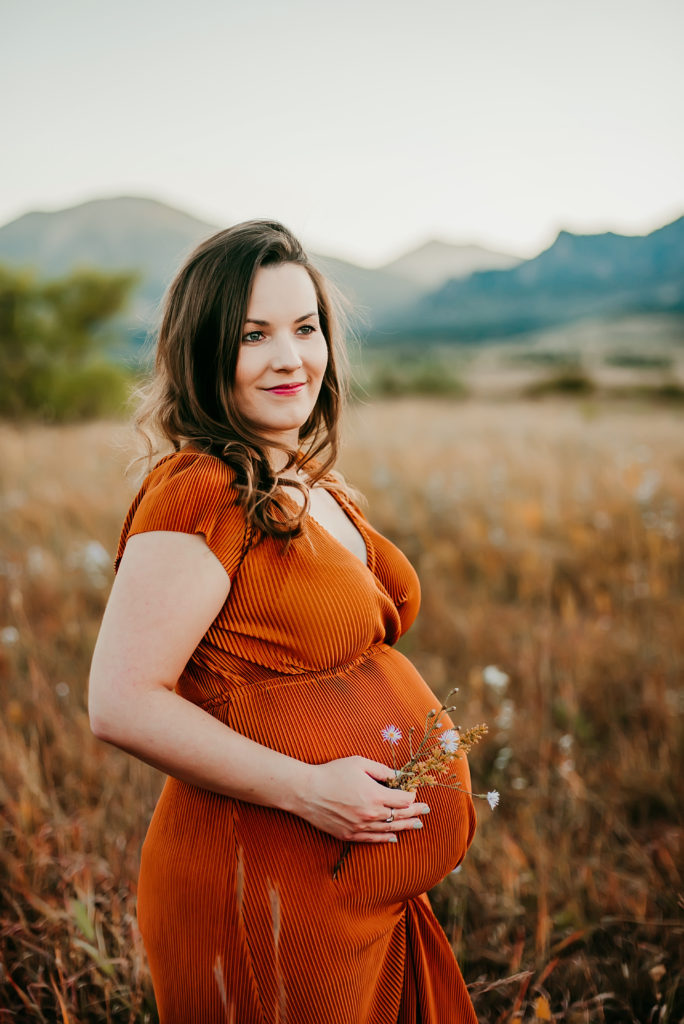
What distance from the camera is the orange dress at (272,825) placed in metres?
1.19

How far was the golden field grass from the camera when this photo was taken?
196 cm

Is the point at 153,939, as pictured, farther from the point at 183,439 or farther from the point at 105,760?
the point at 105,760

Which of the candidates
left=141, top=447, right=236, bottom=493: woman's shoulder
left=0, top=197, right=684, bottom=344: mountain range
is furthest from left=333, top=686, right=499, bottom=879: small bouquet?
left=0, top=197, right=684, bottom=344: mountain range

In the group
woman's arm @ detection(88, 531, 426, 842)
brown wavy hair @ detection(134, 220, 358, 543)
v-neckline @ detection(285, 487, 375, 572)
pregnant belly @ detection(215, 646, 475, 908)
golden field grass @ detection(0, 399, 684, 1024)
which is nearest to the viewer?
woman's arm @ detection(88, 531, 426, 842)

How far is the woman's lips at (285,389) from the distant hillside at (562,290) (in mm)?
99652

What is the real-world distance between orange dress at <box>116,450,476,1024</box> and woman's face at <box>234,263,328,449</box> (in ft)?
0.67

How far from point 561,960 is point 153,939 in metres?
1.31

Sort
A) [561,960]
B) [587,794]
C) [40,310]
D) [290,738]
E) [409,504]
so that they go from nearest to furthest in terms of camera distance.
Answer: [290,738] → [561,960] → [587,794] → [409,504] → [40,310]

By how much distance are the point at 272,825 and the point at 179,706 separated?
11.7 inches

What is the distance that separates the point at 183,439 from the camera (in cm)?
141

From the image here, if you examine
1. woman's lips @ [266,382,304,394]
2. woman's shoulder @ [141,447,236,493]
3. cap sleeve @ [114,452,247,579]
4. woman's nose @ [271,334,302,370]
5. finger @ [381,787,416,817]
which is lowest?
finger @ [381,787,416,817]

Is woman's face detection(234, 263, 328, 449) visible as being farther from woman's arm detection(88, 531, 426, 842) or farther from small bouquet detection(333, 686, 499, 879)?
small bouquet detection(333, 686, 499, 879)

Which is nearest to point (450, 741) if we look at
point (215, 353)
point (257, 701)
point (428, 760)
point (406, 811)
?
point (428, 760)

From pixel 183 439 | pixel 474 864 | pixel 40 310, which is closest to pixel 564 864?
pixel 474 864
